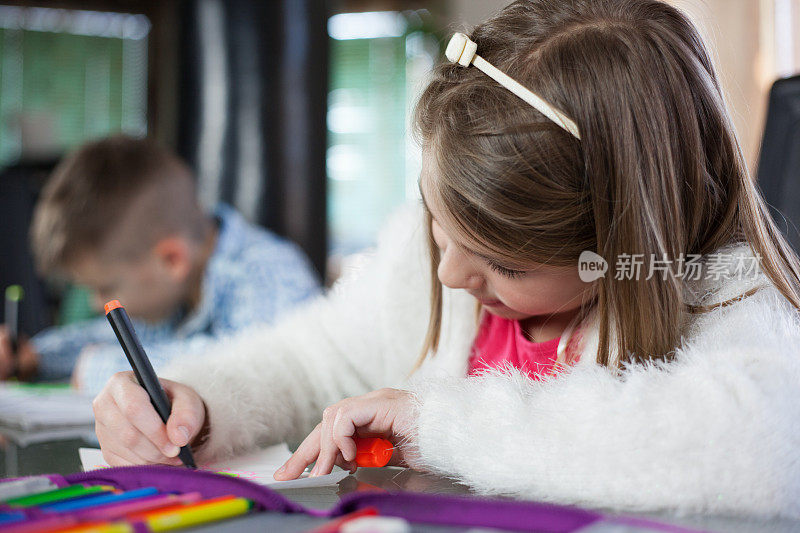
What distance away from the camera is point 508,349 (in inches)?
31.4

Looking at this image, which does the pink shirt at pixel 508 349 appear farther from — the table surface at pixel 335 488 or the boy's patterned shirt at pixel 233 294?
the boy's patterned shirt at pixel 233 294

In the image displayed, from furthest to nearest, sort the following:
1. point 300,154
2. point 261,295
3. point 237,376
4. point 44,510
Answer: point 300,154 < point 261,295 < point 237,376 < point 44,510

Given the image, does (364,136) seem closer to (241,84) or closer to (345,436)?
(241,84)

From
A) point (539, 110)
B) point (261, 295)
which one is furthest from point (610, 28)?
point (261, 295)

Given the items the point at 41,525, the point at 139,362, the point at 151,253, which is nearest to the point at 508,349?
the point at 139,362

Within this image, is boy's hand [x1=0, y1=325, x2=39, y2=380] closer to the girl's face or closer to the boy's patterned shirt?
the boy's patterned shirt

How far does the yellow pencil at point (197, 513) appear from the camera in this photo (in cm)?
38

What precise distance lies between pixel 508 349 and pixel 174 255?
2.92 feet

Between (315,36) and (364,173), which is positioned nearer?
(315,36)

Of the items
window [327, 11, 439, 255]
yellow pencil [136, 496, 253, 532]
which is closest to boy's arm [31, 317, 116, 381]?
yellow pencil [136, 496, 253, 532]

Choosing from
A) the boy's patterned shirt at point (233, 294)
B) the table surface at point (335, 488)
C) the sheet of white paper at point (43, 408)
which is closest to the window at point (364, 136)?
the boy's patterned shirt at point (233, 294)

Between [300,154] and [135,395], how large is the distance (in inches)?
53.2

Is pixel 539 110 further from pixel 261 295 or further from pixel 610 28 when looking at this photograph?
pixel 261 295

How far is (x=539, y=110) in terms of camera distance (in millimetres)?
586
